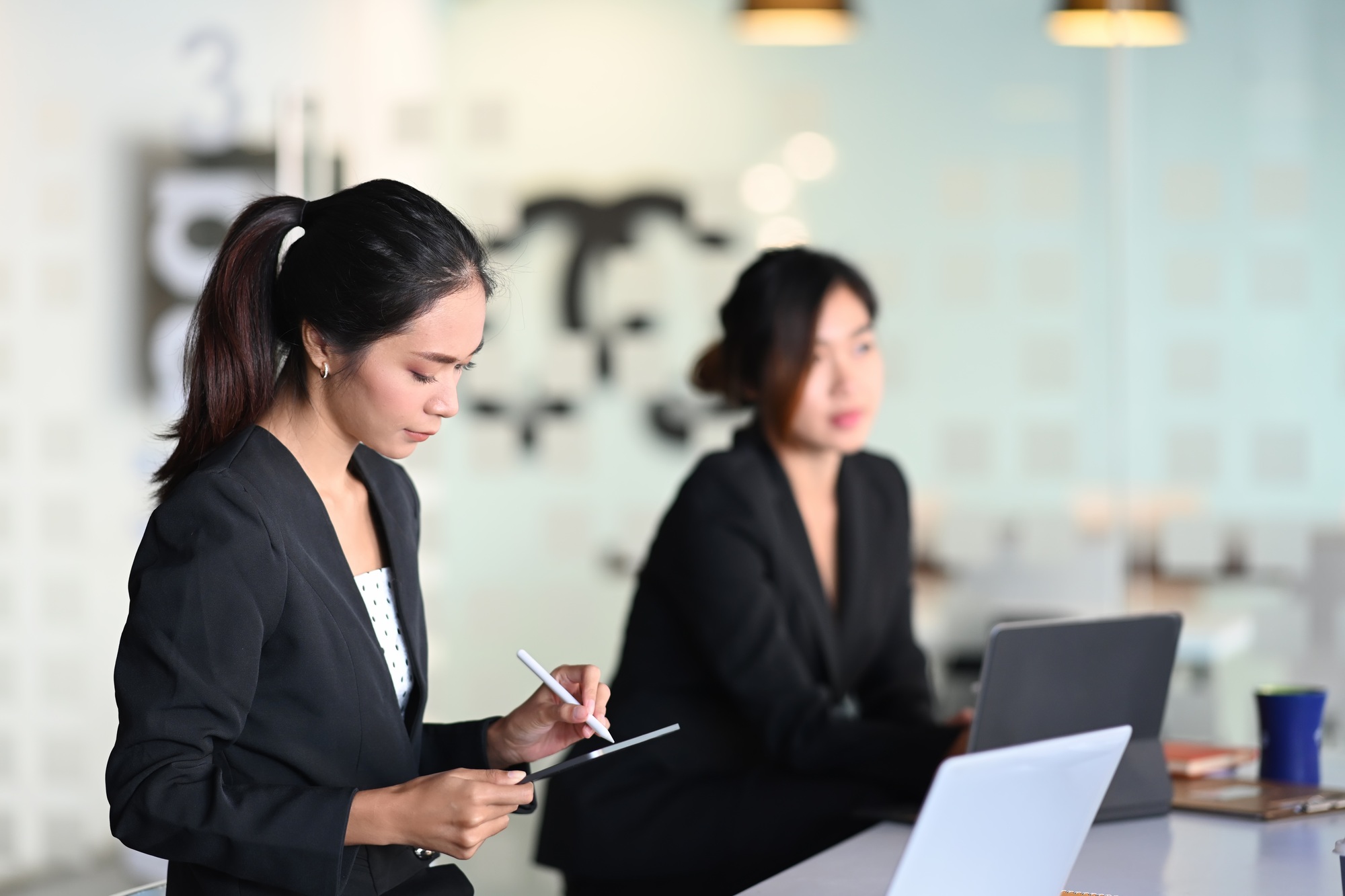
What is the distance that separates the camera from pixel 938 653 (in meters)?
4.23

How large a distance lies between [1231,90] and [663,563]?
2.37 metres

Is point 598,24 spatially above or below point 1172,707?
above

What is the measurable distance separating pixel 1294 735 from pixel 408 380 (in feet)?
4.59

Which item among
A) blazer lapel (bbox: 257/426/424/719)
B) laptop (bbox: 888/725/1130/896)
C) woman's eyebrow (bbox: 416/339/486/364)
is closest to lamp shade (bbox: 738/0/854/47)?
woman's eyebrow (bbox: 416/339/486/364)

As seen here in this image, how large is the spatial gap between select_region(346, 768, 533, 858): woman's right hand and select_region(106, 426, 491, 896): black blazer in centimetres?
3

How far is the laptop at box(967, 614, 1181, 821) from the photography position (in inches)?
72.1

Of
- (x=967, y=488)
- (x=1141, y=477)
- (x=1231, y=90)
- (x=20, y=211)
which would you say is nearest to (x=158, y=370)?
(x=20, y=211)

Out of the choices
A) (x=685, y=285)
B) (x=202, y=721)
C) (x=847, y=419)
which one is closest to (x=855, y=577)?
(x=847, y=419)

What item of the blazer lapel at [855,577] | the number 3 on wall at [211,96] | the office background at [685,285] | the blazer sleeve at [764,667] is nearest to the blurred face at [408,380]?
the blazer sleeve at [764,667]

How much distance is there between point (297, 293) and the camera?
165 cm

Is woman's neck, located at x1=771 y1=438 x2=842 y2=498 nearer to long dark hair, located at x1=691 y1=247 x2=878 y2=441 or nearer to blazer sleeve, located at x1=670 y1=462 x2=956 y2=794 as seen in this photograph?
long dark hair, located at x1=691 y1=247 x2=878 y2=441

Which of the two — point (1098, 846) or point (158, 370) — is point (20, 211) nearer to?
point (158, 370)

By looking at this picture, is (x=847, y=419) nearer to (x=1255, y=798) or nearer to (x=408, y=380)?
(x=1255, y=798)

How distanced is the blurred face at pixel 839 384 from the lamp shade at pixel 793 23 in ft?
6.41
